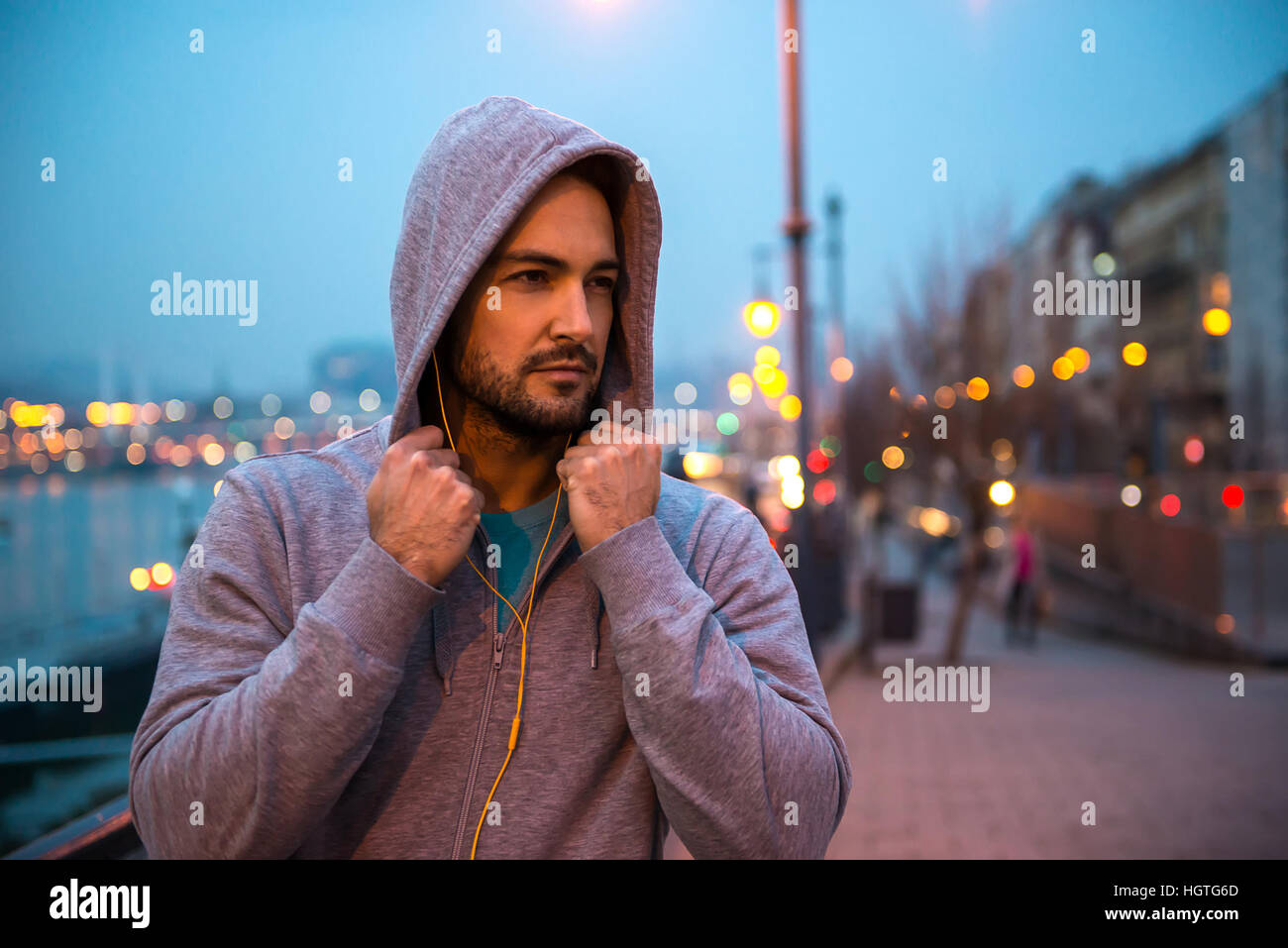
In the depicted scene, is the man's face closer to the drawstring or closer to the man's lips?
the man's lips

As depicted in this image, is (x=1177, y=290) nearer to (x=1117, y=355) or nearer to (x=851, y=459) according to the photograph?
(x=1117, y=355)

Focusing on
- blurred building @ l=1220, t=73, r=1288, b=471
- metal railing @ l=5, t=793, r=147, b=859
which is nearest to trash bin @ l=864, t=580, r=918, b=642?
→ metal railing @ l=5, t=793, r=147, b=859

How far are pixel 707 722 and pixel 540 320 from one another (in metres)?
0.77

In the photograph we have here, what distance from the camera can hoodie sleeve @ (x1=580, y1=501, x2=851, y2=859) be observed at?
5.02 ft

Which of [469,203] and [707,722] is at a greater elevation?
[469,203]

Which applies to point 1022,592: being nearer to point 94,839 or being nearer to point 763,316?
point 763,316

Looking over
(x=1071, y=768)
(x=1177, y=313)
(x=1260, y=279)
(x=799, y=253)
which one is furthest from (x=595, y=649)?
(x=1177, y=313)

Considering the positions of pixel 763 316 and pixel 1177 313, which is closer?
pixel 763 316

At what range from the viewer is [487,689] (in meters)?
1.77

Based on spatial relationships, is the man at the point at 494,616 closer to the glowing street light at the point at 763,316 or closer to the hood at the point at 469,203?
the hood at the point at 469,203

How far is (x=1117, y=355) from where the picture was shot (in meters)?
47.0

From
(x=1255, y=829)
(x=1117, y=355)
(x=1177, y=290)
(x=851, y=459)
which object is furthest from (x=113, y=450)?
(x=1255, y=829)

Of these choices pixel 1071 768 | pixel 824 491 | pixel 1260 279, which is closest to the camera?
pixel 1071 768
